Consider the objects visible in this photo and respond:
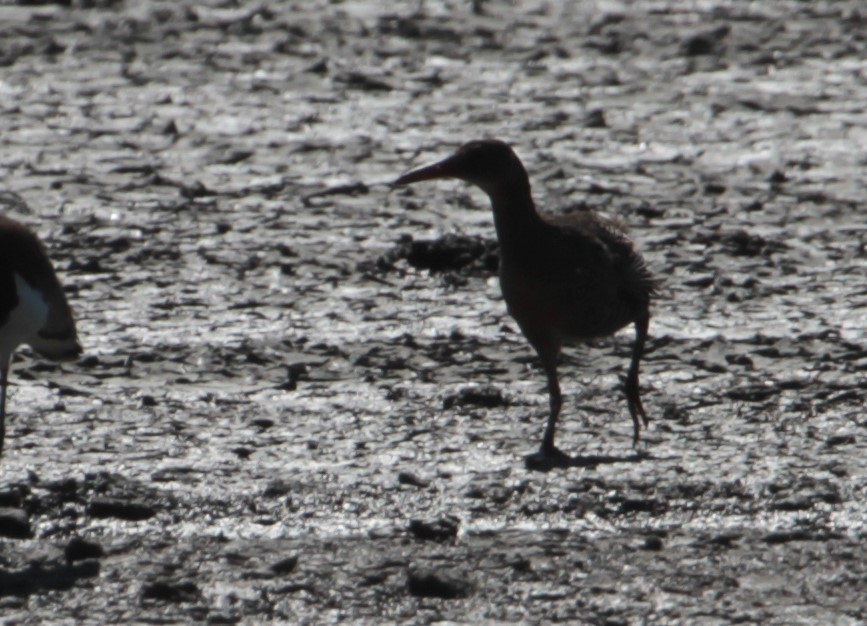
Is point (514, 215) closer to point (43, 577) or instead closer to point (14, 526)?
point (14, 526)

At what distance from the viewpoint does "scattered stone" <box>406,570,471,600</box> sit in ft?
16.5

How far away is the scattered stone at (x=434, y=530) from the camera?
214 inches

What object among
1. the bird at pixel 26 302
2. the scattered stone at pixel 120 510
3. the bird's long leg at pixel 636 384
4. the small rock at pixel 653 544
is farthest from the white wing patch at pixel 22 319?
the small rock at pixel 653 544

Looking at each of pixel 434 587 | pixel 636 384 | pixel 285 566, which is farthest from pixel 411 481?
pixel 636 384

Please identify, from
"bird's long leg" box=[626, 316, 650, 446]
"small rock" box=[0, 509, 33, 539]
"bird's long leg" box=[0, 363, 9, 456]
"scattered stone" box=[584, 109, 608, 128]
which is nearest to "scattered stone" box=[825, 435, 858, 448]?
"bird's long leg" box=[626, 316, 650, 446]

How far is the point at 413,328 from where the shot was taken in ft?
24.5

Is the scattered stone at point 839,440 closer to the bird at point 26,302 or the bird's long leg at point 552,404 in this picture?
the bird's long leg at point 552,404

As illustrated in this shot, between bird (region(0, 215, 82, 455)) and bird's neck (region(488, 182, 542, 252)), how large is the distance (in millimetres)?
1598

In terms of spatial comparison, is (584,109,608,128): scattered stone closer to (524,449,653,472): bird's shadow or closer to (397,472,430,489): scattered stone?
(524,449,653,472): bird's shadow

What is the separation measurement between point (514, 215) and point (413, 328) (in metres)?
1.05

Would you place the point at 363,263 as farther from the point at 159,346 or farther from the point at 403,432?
the point at 403,432

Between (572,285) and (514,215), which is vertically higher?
(514,215)

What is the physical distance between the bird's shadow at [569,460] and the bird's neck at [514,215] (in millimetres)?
790

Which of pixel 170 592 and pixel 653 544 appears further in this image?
pixel 653 544
